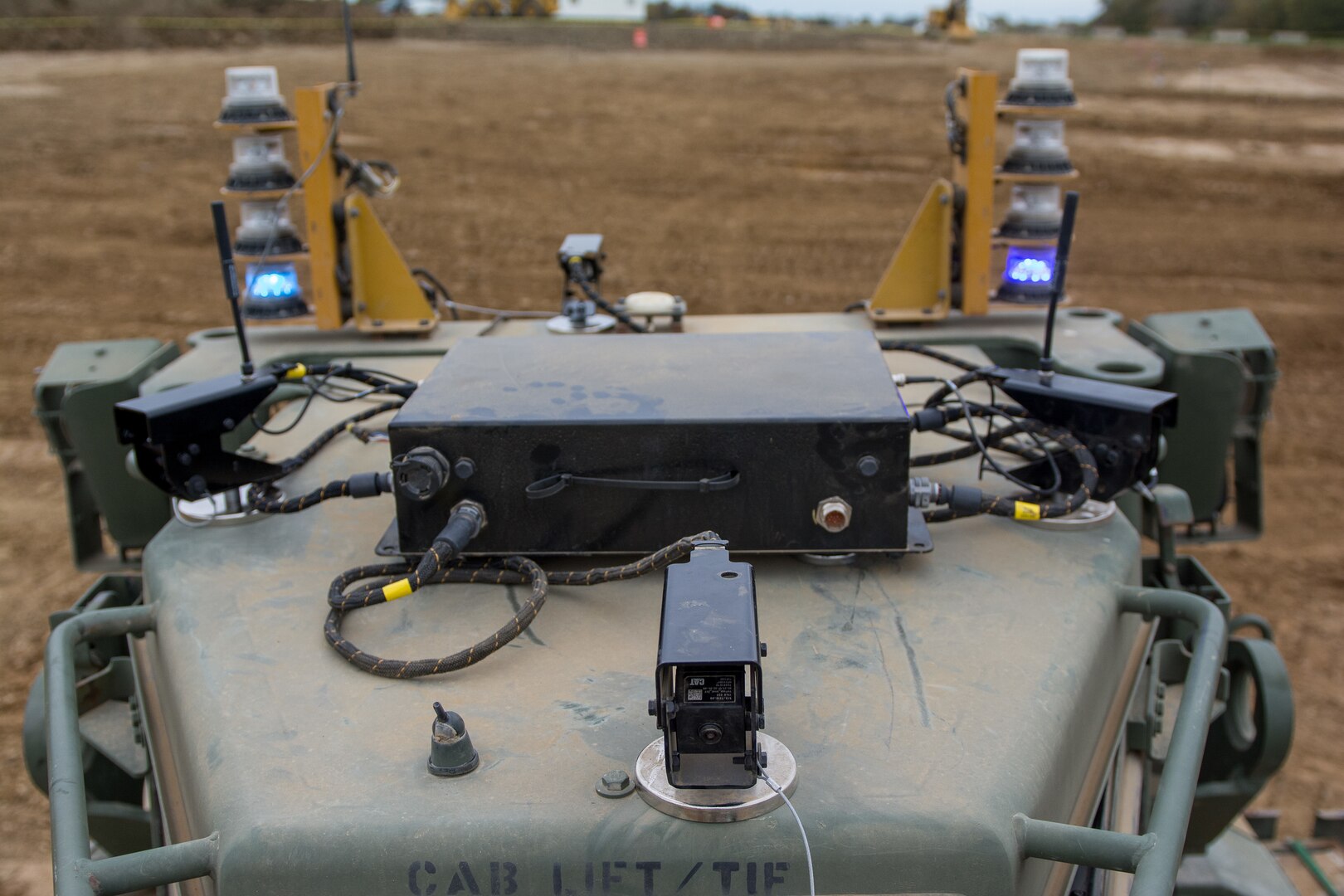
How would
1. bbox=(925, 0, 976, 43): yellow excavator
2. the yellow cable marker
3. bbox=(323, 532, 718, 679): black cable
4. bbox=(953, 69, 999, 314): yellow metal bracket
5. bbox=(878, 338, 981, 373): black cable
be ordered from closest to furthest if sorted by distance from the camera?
bbox=(323, 532, 718, 679): black cable < the yellow cable marker < bbox=(878, 338, 981, 373): black cable < bbox=(953, 69, 999, 314): yellow metal bracket < bbox=(925, 0, 976, 43): yellow excavator

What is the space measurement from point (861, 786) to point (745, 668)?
0.26 metres

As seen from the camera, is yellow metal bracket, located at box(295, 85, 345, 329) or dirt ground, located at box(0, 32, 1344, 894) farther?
dirt ground, located at box(0, 32, 1344, 894)

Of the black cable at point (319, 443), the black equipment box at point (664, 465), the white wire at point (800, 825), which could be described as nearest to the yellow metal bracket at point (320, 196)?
the black cable at point (319, 443)

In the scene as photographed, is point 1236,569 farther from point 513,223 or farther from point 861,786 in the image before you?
point 513,223

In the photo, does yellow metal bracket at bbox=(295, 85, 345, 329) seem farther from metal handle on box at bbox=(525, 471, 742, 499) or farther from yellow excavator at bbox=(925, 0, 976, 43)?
yellow excavator at bbox=(925, 0, 976, 43)

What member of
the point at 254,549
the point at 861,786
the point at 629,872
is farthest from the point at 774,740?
the point at 254,549

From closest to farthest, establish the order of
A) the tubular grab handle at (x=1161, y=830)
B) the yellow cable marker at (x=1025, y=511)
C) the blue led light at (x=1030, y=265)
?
the tubular grab handle at (x=1161, y=830)
the yellow cable marker at (x=1025, y=511)
the blue led light at (x=1030, y=265)

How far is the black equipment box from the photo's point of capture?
2.39m

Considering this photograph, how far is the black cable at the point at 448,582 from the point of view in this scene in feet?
7.17

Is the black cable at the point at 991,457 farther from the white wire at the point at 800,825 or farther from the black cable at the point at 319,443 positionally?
the black cable at the point at 319,443

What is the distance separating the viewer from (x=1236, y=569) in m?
7.27

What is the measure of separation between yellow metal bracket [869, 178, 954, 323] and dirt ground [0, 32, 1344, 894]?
8.58 feet

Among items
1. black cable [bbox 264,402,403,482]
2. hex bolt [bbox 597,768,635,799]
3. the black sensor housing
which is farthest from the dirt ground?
the black sensor housing

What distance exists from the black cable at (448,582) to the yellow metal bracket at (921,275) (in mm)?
2110
